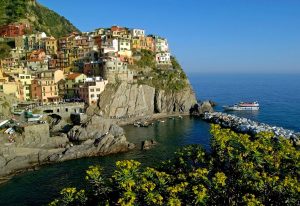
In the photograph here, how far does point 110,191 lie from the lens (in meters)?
34.4

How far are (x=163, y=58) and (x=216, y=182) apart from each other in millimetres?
99159

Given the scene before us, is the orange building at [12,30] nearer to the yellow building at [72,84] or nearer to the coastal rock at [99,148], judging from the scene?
the yellow building at [72,84]

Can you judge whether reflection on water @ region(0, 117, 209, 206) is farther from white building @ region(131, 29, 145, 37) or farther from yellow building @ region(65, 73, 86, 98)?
white building @ region(131, 29, 145, 37)

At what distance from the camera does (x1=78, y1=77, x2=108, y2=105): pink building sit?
97.3m

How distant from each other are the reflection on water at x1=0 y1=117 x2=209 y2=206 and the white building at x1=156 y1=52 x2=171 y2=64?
1488 inches

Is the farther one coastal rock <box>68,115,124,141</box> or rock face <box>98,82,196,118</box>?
rock face <box>98,82,196,118</box>

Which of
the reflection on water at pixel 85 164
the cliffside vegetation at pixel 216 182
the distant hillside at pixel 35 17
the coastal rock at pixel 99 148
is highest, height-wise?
the distant hillside at pixel 35 17

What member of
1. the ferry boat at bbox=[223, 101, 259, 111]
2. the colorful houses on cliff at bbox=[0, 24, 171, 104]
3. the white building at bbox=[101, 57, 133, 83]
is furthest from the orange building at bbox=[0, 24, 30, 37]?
the ferry boat at bbox=[223, 101, 259, 111]

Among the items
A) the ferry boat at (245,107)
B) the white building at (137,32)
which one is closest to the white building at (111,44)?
the white building at (137,32)

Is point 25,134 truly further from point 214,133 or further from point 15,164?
point 214,133

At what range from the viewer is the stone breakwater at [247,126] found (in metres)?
78.8

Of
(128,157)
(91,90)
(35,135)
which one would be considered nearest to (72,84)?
(91,90)

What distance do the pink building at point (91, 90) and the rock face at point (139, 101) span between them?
1553 mm

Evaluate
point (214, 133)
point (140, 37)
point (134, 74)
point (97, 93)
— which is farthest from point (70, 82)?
point (214, 133)
